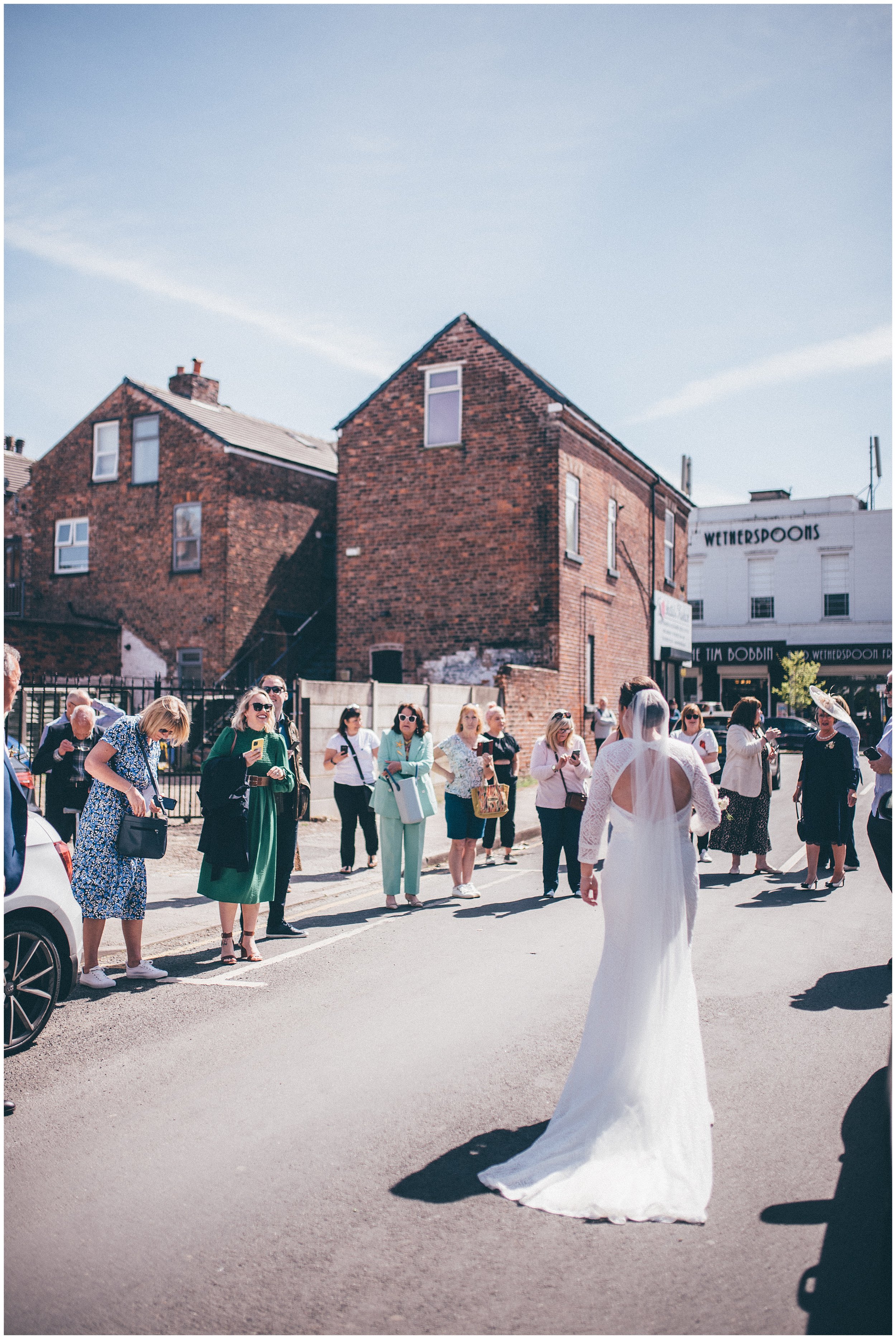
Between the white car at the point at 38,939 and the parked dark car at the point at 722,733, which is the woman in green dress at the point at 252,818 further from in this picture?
the parked dark car at the point at 722,733

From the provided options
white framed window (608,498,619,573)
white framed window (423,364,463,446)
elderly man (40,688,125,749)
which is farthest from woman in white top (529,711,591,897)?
white framed window (608,498,619,573)

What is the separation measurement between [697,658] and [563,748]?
3862 centimetres

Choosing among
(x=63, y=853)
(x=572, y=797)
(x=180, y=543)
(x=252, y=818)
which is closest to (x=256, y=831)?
(x=252, y=818)

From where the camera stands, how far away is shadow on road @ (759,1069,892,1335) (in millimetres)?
2971

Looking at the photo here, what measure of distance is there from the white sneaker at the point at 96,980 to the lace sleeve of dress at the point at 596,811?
352cm

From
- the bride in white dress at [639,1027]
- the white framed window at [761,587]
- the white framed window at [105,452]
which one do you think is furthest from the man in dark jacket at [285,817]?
the white framed window at [761,587]

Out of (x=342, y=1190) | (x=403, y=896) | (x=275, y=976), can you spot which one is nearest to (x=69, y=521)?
(x=403, y=896)

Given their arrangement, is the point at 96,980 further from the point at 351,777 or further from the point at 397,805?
the point at 351,777

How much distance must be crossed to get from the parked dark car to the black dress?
10.2 feet

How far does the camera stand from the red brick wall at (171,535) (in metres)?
25.6

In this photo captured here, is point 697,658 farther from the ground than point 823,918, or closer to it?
farther from the ground

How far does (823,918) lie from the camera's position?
8.66 metres

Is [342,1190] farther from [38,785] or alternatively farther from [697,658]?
[697,658]

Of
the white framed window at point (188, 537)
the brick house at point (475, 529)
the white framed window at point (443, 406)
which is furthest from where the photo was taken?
the white framed window at point (188, 537)
